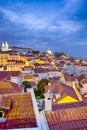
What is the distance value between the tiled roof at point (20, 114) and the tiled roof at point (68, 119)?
1.64 meters

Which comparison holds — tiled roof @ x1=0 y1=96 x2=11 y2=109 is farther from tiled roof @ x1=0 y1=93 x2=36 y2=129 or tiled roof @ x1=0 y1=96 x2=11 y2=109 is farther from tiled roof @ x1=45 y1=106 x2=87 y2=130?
tiled roof @ x1=45 y1=106 x2=87 y2=130

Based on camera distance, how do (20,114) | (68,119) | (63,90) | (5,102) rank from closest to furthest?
1. (20,114)
2. (5,102)
3. (68,119)
4. (63,90)

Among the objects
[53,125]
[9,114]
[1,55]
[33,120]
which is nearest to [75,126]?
[53,125]

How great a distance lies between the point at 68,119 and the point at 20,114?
348cm

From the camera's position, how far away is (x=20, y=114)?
14.9 meters

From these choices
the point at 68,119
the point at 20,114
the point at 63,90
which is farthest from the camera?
the point at 63,90

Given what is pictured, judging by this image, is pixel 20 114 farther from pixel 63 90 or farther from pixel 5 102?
pixel 63 90

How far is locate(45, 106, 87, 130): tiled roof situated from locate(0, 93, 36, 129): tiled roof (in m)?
1.64

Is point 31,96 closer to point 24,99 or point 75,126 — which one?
point 24,99

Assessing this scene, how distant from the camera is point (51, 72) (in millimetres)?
100688

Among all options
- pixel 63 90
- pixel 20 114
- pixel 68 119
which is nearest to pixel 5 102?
pixel 20 114

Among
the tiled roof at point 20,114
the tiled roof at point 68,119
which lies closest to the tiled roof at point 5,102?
the tiled roof at point 20,114

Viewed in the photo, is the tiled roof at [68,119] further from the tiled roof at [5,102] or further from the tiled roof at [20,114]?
the tiled roof at [5,102]

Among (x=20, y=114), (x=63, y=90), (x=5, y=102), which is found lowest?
(x=63, y=90)
